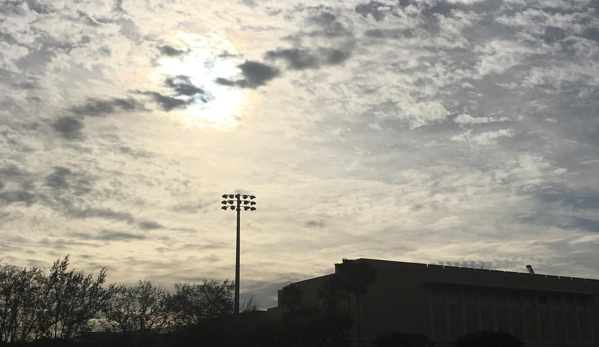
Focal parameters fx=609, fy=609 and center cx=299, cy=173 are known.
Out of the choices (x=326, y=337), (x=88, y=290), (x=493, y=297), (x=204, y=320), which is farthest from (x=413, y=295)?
(x=88, y=290)

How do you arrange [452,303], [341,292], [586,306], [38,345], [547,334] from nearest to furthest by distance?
[38,345] → [341,292] → [452,303] → [547,334] → [586,306]

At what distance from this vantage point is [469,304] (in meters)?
77.3

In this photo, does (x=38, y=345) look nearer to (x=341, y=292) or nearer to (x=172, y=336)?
(x=172, y=336)

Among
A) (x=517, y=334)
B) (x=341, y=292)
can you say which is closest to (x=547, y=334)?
(x=517, y=334)

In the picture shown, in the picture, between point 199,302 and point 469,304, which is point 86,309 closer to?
point 199,302

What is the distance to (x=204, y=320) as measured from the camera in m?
53.5

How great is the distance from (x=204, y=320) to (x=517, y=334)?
45.6 m

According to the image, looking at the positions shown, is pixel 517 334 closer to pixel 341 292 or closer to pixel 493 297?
pixel 493 297

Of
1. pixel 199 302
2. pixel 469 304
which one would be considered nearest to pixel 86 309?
pixel 199 302

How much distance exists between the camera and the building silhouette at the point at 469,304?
233 feet

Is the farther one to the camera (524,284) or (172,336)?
(524,284)

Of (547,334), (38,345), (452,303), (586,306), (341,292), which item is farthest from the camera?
(586,306)

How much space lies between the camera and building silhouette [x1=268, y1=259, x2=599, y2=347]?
7088cm

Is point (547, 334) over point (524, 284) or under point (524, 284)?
under
